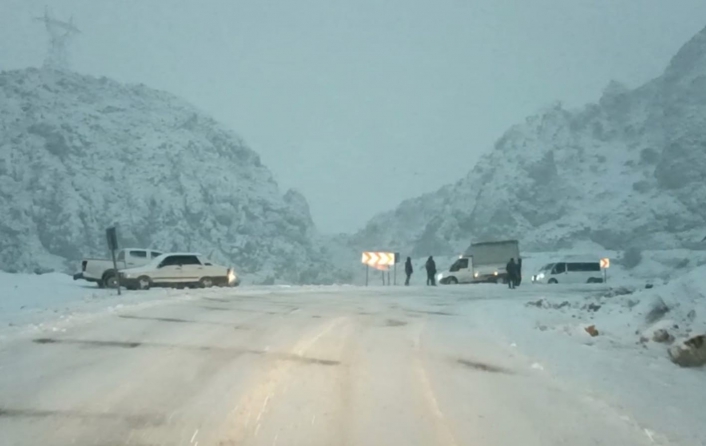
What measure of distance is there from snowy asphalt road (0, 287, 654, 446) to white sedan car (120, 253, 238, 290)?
59.7 feet

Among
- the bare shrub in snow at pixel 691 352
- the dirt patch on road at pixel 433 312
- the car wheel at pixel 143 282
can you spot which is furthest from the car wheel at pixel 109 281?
the bare shrub in snow at pixel 691 352

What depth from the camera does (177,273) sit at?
32.0m

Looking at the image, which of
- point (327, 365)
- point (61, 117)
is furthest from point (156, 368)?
point (61, 117)

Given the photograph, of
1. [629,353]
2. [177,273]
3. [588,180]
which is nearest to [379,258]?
[177,273]

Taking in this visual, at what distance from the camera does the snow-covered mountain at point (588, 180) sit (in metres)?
87.1

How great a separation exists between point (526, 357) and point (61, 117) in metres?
94.0

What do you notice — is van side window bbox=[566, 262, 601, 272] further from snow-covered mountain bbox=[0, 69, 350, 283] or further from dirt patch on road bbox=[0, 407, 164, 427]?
snow-covered mountain bbox=[0, 69, 350, 283]

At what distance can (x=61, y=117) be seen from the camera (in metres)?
92.8

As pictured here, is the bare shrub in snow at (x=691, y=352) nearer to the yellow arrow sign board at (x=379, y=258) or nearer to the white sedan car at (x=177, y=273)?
the white sedan car at (x=177, y=273)

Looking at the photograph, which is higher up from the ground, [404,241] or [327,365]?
[404,241]

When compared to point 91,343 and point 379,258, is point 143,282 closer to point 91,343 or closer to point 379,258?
point 379,258

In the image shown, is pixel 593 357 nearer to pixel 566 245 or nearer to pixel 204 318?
pixel 204 318

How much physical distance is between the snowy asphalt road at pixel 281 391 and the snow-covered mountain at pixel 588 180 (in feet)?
239

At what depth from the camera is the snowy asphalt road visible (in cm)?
605
